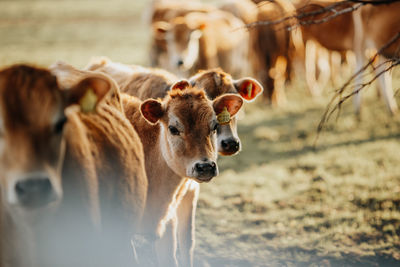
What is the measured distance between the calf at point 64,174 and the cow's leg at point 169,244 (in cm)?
69

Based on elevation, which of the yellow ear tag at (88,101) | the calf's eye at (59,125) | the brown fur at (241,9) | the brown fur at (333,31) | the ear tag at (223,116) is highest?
the brown fur at (241,9)

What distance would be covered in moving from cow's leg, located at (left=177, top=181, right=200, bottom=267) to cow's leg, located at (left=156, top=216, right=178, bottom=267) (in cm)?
12

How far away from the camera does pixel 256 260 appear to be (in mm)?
4855

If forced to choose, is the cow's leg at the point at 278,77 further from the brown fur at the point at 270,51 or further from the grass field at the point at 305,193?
the grass field at the point at 305,193

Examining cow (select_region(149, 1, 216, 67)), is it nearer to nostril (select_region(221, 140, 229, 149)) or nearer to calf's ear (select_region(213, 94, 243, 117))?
nostril (select_region(221, 140, 229, 149))

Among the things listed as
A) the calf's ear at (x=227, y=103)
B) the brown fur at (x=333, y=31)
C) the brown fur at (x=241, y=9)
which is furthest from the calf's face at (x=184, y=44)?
the calf's ear at (x=227, y=103)

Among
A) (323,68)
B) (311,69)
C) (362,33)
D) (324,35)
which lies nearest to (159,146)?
(362,33)

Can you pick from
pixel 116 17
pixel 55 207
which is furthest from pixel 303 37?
pixel 116 17

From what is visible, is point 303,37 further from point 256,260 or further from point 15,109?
point 15,109

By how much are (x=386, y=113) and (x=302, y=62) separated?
4.41 meters

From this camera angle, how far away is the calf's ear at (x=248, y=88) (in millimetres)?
4941

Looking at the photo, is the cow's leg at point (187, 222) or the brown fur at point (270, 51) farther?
the brown fur at point (270, 51)

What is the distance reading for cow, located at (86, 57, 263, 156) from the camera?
460 centimetres

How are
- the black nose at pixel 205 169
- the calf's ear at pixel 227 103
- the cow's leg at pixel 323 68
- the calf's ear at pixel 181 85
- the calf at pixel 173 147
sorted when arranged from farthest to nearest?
the cow's leg at pixel 323 68 < the calf's ear at pixel 181 85 < the calf's ear at pixel 227 103 < the calf at pixel 173 147 < the black nose at pixel 205 169
